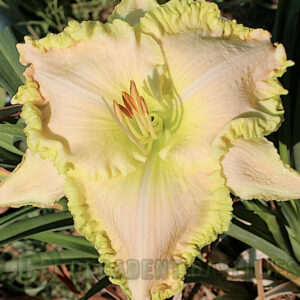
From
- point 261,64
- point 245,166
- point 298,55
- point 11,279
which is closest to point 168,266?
point 245,166

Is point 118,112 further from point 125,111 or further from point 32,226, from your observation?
point 32,226

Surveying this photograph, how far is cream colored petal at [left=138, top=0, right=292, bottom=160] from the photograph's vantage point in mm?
879

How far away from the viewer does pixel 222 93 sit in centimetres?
90

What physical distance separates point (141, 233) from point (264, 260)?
0.72m

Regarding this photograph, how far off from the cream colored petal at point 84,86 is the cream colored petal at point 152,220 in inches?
2.6

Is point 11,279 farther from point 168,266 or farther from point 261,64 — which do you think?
point 261,64

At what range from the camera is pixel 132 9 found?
1064mm

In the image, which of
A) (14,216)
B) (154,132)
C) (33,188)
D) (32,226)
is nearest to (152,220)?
(154,132)

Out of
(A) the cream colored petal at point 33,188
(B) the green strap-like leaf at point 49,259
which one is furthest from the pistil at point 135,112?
(B) the green strap-like leaf at point 49,259

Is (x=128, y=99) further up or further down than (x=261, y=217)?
further up

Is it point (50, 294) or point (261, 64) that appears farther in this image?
point (50, 294)

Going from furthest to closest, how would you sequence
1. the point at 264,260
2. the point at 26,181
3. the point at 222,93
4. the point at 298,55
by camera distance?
the point at 264,260 < the point at 298,55 < the point at 26,181 < the point at 222,93

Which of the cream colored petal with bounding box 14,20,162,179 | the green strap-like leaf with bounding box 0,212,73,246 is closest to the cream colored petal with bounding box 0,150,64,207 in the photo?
the cream colored petal with bounding box 14,20,162,179

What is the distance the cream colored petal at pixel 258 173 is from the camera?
89cm
